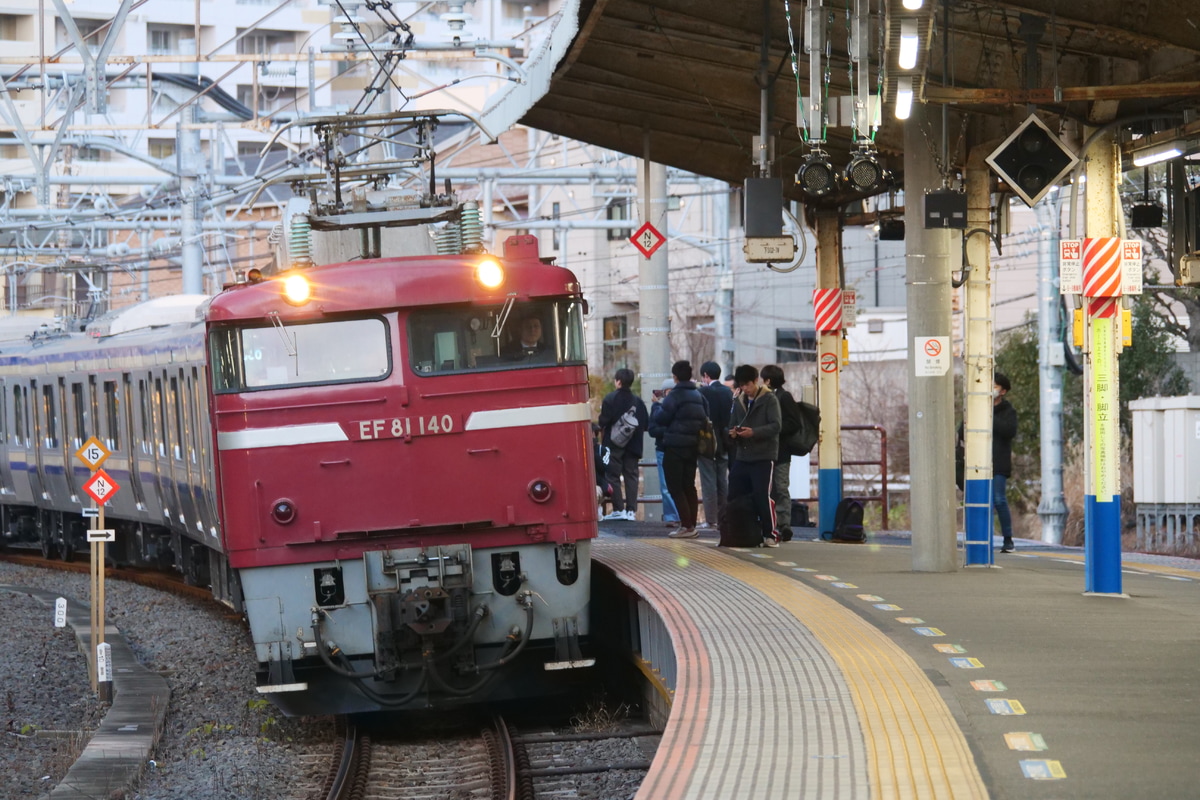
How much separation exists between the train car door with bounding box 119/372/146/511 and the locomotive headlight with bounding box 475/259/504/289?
7896 mm

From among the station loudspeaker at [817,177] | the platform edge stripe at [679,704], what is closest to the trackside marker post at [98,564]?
the platform edge stripe at [679,704]

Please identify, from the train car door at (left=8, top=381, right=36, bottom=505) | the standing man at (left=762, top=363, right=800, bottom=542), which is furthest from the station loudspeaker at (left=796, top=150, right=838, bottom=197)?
the train car door at (left=8, top=381, right=36, bottom=505)

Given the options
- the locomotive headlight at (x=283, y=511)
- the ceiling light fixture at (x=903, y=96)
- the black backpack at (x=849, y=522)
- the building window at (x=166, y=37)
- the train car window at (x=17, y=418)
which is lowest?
the black backpack at (x=849, y=522)

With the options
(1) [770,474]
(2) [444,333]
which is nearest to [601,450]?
(1) [770,474]

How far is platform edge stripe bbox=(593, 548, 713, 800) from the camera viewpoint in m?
6.55

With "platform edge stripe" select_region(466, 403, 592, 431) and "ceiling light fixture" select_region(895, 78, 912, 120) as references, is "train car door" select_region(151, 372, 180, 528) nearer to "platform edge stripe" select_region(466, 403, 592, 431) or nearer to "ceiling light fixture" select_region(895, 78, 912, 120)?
"platform edge stripe" select_region(466, 403, 592, 431)

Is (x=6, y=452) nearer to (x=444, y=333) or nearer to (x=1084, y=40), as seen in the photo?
(x=444, y=333)

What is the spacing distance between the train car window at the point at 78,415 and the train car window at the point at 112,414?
4.16 feet

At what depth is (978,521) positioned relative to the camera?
14.7 meters

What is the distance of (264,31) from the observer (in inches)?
2574

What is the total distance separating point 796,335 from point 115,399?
27.5 metres

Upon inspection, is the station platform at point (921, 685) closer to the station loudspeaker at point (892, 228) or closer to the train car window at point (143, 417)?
the station loudspeaker at point (892, 228)

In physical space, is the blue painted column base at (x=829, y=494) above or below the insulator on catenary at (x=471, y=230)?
below

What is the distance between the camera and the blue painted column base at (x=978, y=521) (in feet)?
48.3
